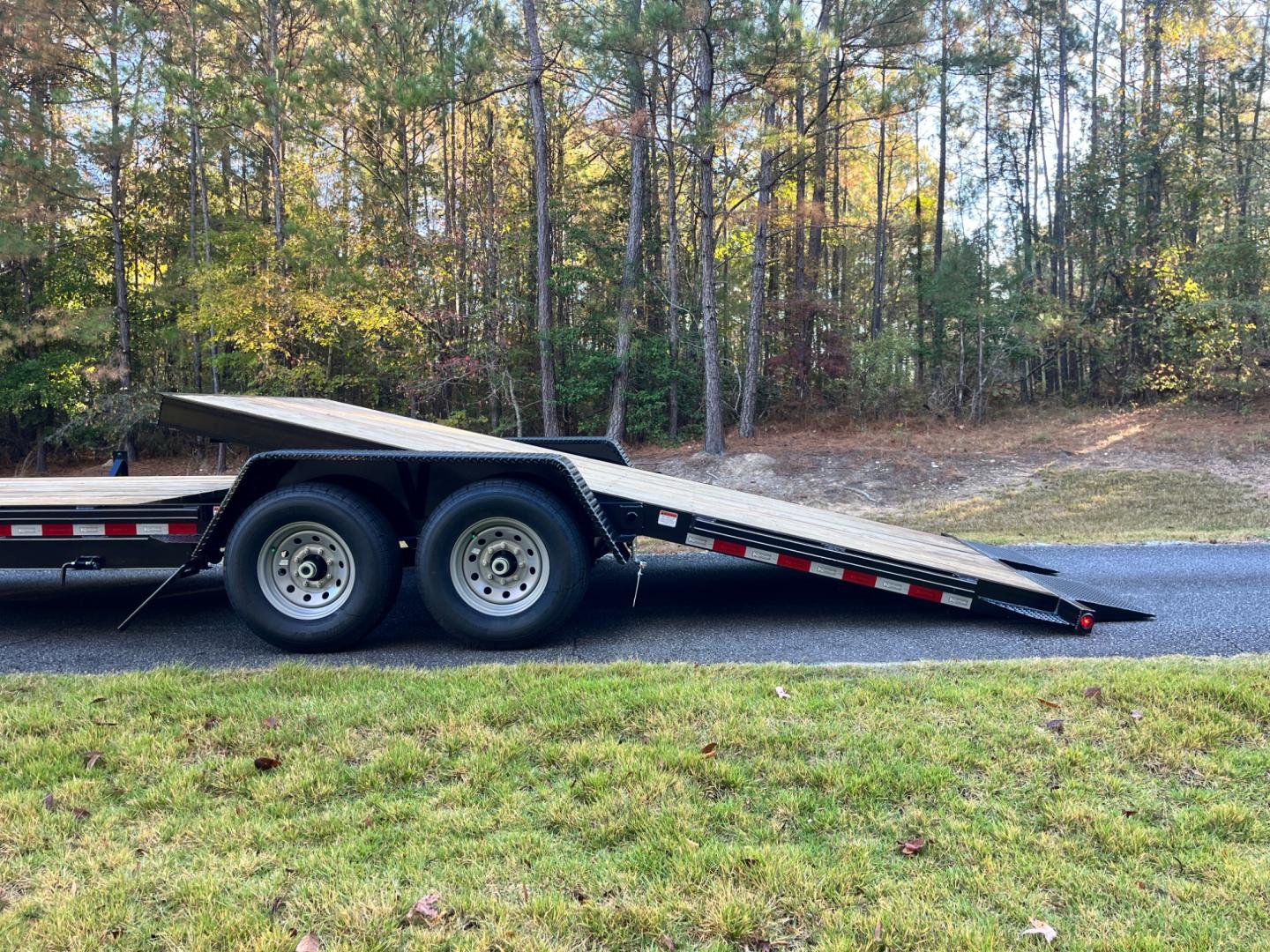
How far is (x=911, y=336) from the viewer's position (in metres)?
20.4

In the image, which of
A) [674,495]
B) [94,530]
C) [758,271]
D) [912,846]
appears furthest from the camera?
[758,271]

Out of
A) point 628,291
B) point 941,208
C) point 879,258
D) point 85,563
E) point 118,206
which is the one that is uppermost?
point 941,208

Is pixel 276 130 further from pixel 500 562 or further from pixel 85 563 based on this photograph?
pixel 500 562

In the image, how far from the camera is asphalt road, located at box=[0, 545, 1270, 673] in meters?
4.36

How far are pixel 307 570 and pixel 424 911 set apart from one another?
9.60 feet

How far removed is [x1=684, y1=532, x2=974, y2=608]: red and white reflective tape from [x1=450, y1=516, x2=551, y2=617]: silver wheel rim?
93 cm

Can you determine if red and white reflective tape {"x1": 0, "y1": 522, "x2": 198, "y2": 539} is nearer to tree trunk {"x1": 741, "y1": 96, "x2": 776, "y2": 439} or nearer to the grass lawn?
the grass lawn

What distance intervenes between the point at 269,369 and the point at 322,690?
56.6 ft

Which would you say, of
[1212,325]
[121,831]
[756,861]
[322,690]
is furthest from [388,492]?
[1212,325]

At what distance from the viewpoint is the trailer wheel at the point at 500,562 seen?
446 centimetres

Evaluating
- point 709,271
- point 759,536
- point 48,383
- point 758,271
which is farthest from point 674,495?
point 48,383

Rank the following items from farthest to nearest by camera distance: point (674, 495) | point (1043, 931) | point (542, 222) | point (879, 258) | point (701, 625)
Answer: point (879, 258) → point (542, 222) → point (674, 495) → point (701, 625) → point (1043, 931)

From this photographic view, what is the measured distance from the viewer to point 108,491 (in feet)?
17.8

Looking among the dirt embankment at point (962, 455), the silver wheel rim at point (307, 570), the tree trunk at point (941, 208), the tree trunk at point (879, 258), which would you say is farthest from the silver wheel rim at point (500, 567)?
the tree trunk at point (879, 258)
